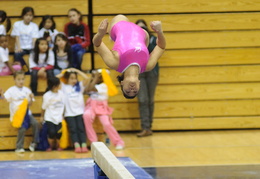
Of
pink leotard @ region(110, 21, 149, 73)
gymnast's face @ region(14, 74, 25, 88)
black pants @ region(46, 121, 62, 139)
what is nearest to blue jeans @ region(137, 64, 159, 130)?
black pants @ region(46, 121, 62, 139)

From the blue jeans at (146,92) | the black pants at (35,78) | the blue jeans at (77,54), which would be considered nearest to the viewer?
the black pants at (35,78)

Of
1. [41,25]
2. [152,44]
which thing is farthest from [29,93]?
[152,44]

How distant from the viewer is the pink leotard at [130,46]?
5578 millimetres

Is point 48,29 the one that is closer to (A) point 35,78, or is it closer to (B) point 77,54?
(B) point 77,54

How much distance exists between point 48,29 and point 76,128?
1743 mm

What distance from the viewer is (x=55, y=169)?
7223 millimetres

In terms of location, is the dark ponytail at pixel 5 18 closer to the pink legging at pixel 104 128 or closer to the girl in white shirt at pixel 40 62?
the girl in white shirt at pixel 40 62

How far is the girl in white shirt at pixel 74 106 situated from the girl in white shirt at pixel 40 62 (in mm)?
336

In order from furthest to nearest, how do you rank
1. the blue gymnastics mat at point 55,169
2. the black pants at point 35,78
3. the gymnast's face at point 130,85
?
1. the black pants at point 35,78
2. the blue gymnastics mat at point 55,169
3. the gymnast's face at point 130,85

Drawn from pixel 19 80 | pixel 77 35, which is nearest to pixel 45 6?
pixel 77 35

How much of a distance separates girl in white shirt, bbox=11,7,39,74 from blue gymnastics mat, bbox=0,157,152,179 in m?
2.00

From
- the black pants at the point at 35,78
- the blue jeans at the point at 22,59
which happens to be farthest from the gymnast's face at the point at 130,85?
the blue jeans at the point at 22,59

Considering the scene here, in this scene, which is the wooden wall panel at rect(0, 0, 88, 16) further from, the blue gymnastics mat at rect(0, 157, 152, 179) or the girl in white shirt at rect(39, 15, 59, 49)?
the blue gymnastics mat at rect(0, 157, 152, 179)

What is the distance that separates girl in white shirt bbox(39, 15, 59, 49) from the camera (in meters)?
9.12
